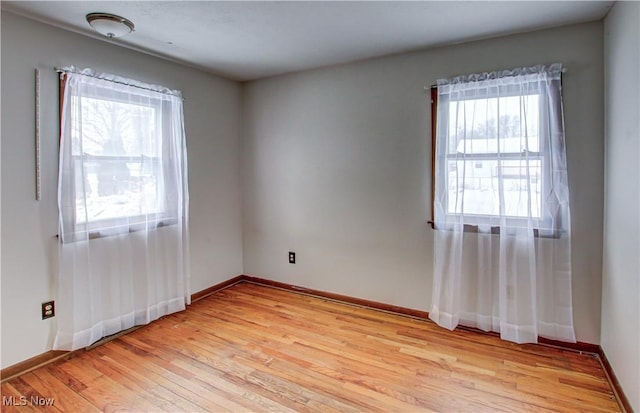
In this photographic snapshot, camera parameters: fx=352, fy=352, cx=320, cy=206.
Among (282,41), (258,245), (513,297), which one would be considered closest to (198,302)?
(258,245)

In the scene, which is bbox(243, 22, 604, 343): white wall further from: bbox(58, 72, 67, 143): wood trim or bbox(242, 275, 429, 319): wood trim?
bbox(58, 72, 67, 143): wood trim

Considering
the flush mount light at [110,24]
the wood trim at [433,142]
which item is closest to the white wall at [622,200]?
the wood trim at [433,142]

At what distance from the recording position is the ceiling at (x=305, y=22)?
7.07ft

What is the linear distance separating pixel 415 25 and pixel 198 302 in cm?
313

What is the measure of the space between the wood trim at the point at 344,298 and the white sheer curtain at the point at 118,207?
93 cm

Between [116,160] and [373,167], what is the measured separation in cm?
215

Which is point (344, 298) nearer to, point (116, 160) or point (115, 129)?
point (116, 160)

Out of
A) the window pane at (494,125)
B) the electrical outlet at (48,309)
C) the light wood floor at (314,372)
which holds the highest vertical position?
the window pane at (494,125)

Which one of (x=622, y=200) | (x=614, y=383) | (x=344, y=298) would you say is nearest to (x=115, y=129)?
A: (x=344, y=298)

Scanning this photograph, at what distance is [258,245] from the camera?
13.4 ft

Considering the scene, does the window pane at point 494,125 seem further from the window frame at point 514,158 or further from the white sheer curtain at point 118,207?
the white sheer curtain at point 118,207

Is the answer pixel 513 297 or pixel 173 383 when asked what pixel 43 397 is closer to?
pixel 173 383

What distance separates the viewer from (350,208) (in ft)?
11.3

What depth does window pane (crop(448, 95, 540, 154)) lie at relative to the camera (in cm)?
254
